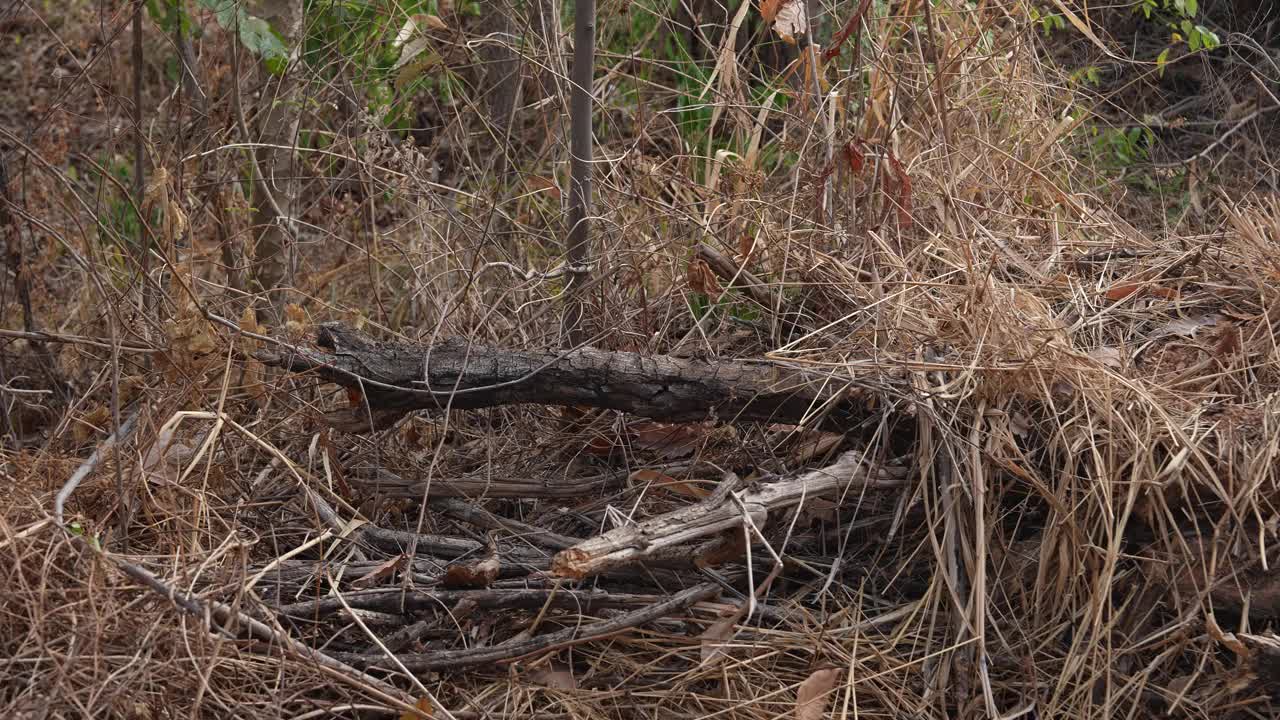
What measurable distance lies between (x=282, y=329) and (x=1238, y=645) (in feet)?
6.74

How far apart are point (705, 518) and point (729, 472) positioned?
276 mm

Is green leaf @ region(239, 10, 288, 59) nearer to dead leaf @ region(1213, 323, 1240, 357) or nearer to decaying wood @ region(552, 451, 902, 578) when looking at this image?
decaying wood @ region(552, 451, 902, 578)

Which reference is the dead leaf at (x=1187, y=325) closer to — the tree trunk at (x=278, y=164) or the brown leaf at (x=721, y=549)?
the brown leaf at (x=721, y=549)

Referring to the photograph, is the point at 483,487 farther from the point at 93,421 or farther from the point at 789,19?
the point at 789,19

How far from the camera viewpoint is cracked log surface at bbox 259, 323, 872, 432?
2.18 meters

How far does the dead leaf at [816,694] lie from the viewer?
6.14 feet

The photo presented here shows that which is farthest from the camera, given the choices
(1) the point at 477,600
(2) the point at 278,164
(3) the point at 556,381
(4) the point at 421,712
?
(2) the point at 278,164

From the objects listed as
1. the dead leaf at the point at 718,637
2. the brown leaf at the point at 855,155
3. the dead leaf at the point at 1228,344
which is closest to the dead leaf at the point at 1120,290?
the dead leaf at the point at 1228,344

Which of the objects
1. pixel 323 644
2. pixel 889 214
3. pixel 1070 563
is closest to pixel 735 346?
pixel 889 214

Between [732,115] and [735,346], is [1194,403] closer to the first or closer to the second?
[735,346]

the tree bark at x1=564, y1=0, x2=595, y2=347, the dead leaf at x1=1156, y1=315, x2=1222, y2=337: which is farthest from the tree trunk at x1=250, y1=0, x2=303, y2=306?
the dead leaf at x1=1156, y1=315, x2=1222, y2=337

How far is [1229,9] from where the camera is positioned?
15.0 feet

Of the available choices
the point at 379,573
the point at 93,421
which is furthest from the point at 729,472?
the point at 93,421

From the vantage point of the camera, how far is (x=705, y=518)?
1989 millimetres
